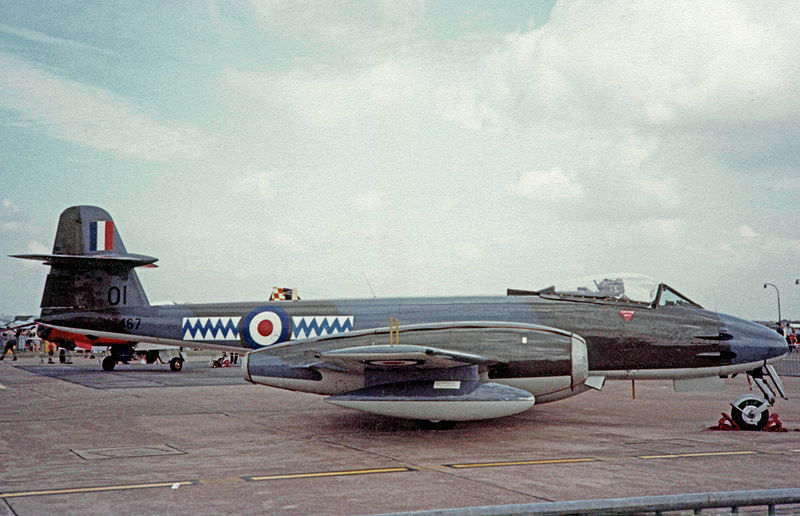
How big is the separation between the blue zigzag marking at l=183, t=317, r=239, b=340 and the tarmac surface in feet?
5.67

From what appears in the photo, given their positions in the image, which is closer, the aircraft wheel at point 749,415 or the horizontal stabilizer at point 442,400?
the horizontal stabilizer at point 442,400

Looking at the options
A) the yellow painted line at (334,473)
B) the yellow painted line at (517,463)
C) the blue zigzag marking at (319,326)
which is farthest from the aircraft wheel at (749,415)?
the blue zigzag marking at (319,326)

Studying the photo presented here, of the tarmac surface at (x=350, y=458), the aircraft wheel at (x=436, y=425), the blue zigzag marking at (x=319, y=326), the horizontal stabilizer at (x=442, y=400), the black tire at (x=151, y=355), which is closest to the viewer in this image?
the tarmac surface at (x=350, y=458)

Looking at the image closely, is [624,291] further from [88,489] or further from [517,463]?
[88,489]

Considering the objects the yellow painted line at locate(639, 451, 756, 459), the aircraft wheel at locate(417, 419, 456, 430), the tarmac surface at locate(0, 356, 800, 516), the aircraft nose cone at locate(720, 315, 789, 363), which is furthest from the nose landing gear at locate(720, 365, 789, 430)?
the aircraft wheel at locate(417, 419, 456, 430)

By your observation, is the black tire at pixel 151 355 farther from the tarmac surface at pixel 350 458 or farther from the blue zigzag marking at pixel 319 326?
the blue zigzag marking at pixel 319 326

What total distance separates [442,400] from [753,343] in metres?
6.09

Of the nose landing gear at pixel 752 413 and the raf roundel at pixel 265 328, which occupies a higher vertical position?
the raf roundel at pixel 265 328

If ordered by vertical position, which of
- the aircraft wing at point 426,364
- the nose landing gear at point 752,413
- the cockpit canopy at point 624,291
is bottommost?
the nose landing gear at point 752,413

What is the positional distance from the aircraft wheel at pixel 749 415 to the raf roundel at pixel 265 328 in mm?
8642

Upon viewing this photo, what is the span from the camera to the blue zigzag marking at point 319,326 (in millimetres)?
13406

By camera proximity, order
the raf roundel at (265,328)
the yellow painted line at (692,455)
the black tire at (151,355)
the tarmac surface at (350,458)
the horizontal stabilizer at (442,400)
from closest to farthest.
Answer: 1. the tarmac surface at (350,458)
2. the yellow painted line at (692,455)
3. the horizontal stabilizer at (442,400)
4. the raf roundel at (265,328)
5. the black tire at (151,355)

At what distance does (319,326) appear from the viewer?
44.6 ft

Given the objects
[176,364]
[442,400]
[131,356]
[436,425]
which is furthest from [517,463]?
[131,356]
